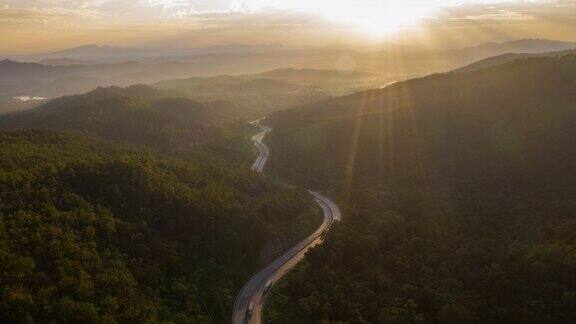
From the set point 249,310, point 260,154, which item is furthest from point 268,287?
point 260,154

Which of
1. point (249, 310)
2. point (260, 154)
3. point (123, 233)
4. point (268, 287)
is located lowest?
point (260, 154)

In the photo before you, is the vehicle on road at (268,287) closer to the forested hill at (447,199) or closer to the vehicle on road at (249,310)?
the forested hill at (447,199)

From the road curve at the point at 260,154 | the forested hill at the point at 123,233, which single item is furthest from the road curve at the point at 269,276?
the road curve at the point at 260,154

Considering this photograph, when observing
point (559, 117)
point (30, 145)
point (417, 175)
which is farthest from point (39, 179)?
point (559, 117)

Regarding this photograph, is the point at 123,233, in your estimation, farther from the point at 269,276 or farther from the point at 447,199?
the point at 447,199

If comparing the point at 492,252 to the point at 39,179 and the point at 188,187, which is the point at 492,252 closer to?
the point at 188,187

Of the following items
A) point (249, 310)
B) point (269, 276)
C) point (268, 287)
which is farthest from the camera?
point (269, 276)

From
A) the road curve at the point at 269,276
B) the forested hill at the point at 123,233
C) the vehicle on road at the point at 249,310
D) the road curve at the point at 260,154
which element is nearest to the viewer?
the forested hill at the point at 123,233

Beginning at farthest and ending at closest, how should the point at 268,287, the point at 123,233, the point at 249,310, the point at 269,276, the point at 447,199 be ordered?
1. the point at 447,199
2. the point at 269,276
3. the point at 123,233
4. the point at 268,287
5. the point at 249,310
